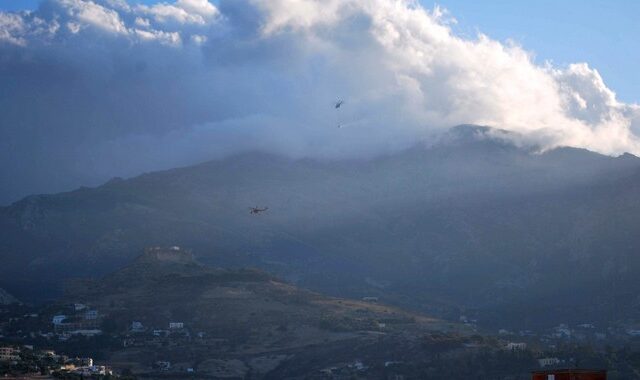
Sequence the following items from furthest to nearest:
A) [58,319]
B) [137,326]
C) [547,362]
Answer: [58,319] < [137,326] < [547,362]

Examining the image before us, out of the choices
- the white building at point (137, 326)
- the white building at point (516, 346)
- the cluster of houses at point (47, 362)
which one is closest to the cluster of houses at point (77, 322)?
the white building at point (137, 326)

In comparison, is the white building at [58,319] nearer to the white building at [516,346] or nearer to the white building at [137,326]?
the white building at [137,326]

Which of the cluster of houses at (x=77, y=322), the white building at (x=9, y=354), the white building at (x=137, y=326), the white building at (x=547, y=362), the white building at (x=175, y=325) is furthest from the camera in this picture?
the white building at (x=175, y=325)

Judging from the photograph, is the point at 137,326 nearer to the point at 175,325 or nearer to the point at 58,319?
the point at 175,325

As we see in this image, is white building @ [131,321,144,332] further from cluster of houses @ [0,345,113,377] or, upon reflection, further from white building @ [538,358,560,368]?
white building @ [538,358,560,368]

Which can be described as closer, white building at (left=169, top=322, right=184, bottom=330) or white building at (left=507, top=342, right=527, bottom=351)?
white building at (left=507, top=342, right=527, bottom=351)

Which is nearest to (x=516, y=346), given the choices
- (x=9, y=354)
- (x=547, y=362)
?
(x=547, y=362)

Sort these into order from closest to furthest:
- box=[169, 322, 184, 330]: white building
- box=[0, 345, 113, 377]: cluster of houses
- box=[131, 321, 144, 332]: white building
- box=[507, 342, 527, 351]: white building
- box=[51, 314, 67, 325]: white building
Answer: box=[0, 345, 113, 377]: cluster of houses, box=[507, 342, 527, 351]: white building, box=[131, 321, 144, 332]: white building, box=[169, 322, 184, 330]: white building, box=[51, 314, 67, 325]: white building

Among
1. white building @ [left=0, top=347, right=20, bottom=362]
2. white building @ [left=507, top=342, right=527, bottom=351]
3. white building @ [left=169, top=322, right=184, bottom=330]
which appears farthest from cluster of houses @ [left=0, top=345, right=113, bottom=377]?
white building @ [left=507, top=342, right=527, bottom=351]

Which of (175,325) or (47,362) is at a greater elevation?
(175,325)

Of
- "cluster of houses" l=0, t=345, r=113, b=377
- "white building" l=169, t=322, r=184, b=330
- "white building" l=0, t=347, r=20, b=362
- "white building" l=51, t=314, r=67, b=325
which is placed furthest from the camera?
"white building" l=51, t=314, r=67, b=325

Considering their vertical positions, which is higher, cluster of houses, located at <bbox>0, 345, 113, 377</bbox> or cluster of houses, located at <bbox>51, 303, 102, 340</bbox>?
cluster of houses, located at <bbox>51, 303, 102, 340</bbox>
